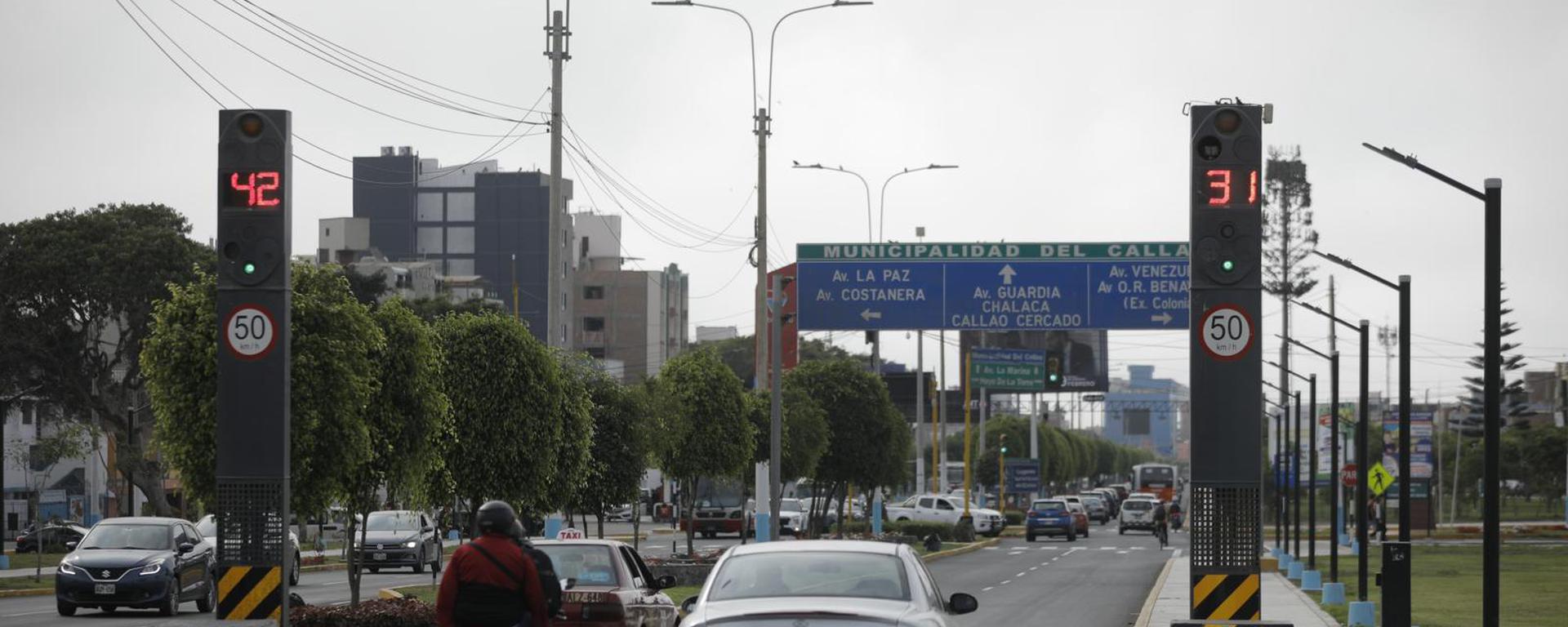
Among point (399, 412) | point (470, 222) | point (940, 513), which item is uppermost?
point (470, 222)

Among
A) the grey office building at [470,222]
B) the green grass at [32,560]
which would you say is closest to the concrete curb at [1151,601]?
the green grass at [32,560]

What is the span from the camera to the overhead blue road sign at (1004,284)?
47.6m

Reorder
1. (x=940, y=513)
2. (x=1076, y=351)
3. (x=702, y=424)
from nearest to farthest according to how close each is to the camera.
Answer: (x=702, y=424) → (x=940, y=513) → (x=1076, y=351)

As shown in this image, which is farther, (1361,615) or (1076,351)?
(1076,351)

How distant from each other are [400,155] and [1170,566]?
83.7 meters

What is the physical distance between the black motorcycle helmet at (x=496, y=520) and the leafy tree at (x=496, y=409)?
14.9 m

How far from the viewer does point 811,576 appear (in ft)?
39.0

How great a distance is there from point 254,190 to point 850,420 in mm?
38917

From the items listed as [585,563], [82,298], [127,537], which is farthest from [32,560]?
[585,563]

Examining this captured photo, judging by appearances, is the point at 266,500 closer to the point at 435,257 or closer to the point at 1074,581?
the point at 1074,581

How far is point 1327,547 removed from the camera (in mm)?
65938

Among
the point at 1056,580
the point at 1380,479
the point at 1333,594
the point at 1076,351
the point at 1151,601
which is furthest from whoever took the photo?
the point at 1076,351

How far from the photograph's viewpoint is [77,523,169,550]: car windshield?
29.3 meters

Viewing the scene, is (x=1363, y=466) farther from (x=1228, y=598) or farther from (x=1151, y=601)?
(x=1228, y=598)
